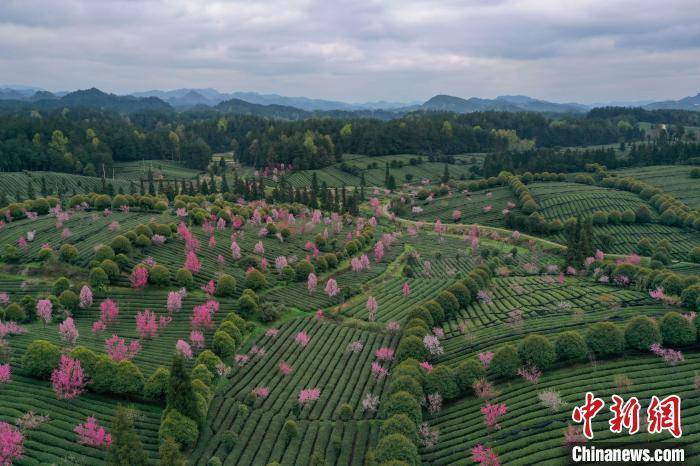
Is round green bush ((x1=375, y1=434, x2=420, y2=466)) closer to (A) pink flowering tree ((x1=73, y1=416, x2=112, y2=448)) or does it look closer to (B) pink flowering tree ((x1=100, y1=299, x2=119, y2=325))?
(A) pink flowering tree ((x1=73, y1=416, x2=112, y2=448))

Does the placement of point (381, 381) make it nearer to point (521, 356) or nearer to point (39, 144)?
point (521, 356)

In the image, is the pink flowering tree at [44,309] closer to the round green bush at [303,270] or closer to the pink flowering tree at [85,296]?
the pink flowering tree at [85,296]

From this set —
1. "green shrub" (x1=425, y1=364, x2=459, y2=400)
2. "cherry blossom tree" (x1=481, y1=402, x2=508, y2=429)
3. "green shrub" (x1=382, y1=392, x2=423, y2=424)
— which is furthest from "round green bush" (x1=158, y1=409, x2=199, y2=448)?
"cherry blossom tree" (x1=481, y1=402, x2=508, y2=429)

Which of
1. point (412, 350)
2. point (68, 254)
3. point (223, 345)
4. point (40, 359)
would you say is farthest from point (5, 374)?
point (412, 350)

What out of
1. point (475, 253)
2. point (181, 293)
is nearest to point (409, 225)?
point (475, 253)

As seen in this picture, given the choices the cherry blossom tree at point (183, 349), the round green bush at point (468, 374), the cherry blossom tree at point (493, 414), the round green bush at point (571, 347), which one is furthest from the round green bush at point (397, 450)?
the cherry blossom tree at point (183, 349)

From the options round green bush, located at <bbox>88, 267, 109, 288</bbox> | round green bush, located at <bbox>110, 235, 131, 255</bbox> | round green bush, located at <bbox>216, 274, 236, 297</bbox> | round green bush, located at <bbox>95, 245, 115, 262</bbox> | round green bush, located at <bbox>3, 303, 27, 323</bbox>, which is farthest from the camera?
round green bush, located at <bbox>110, 235, 131, 255</bbox>
